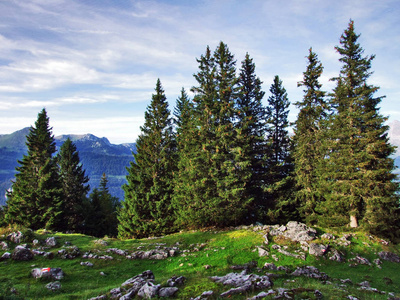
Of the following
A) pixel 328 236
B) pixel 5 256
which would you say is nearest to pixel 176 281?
pixel 5 256

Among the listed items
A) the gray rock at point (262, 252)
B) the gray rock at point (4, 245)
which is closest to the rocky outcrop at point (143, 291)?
the gray rock at point (262, 252)

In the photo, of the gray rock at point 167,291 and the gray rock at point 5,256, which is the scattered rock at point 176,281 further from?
the gray rock at point 5,256

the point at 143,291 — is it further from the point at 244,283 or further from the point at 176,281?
the point at 244,283

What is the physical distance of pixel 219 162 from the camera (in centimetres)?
2658

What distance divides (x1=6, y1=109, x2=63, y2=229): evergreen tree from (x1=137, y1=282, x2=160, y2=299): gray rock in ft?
106

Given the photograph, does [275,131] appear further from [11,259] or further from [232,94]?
[11,259]

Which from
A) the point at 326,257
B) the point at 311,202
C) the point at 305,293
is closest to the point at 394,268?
the point at 326,257

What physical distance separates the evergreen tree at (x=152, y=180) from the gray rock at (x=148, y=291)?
20324 millimetres

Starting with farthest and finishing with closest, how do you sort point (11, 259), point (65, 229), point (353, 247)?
point (65, 229) < point (353, 247) < point (11, 259)

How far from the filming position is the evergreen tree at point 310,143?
90.2 feet

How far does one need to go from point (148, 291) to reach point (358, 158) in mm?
23410

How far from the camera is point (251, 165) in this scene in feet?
89.9

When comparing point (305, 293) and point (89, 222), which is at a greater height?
point (305, 293)

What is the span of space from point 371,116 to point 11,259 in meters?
33.6
